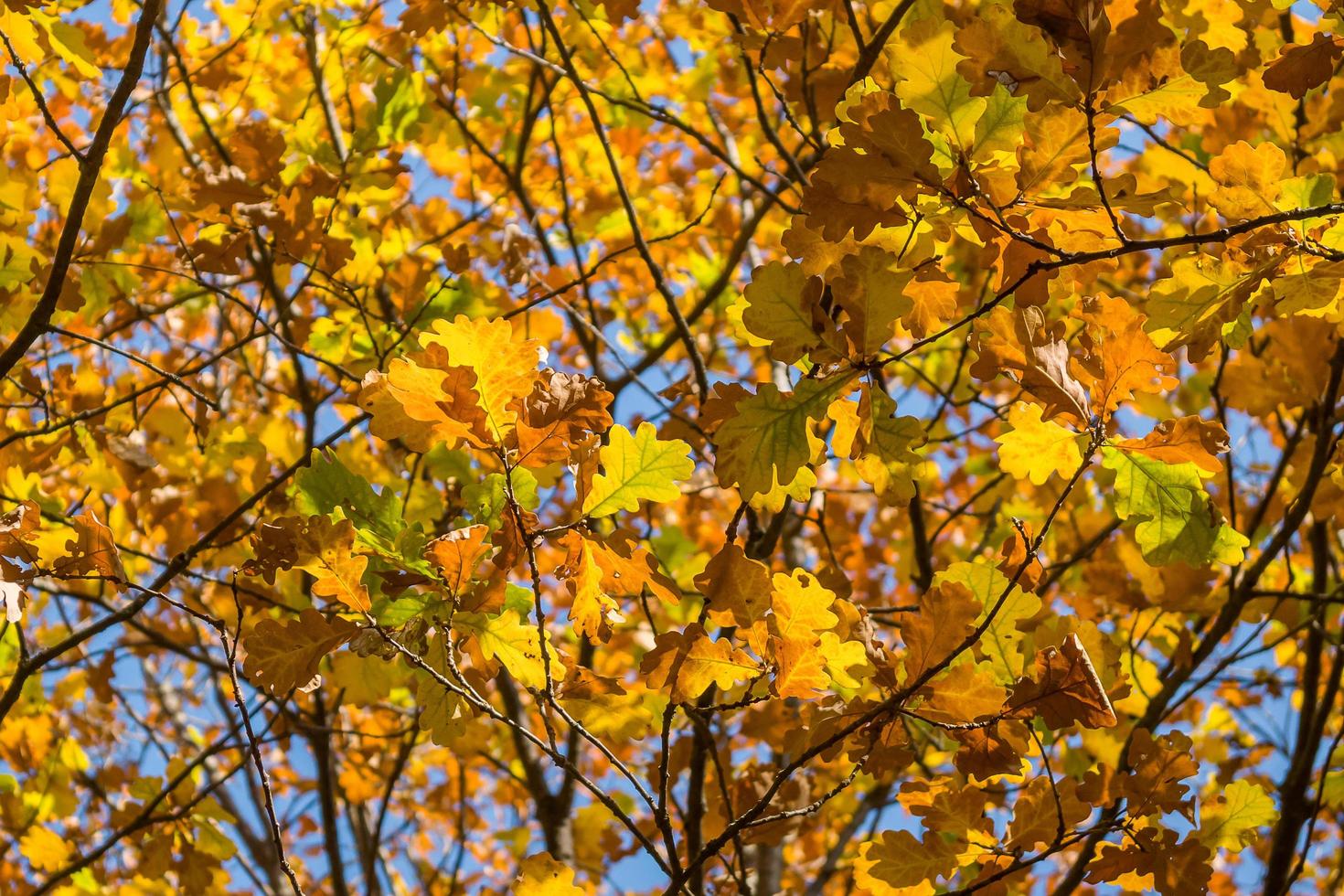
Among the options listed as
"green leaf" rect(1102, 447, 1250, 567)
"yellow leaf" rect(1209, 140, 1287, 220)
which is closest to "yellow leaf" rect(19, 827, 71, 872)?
"green leaf" rect(1102, 447, 1250, 567)

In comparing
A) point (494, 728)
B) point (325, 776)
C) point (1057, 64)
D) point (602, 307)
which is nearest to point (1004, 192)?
point (1057, 64)

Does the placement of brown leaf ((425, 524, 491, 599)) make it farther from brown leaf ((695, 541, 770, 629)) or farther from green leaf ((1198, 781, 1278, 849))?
green leaf ((1198, 781, 1278, 849))

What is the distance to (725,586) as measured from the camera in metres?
1.24

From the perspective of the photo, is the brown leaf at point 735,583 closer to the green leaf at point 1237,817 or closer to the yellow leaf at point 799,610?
the yellow leaf at point 799,610

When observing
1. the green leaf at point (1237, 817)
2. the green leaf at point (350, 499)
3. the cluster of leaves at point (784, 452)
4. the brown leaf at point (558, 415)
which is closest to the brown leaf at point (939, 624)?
the cluster of leaves at point (784, 452)

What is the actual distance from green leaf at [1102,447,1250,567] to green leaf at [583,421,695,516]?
500 mm

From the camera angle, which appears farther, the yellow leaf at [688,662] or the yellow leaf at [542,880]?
the yellow leaf at [542,880]

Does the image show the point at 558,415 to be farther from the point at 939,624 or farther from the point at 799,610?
the point at 939,624

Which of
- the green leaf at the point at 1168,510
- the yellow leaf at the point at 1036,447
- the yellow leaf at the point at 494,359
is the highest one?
the yellow leaf at the point at 1036,447

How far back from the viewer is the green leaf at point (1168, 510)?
4.30 ft

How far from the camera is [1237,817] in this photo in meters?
1.50

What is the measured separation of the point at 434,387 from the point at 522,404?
9cm

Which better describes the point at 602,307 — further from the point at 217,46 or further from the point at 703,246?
the point at 217,46

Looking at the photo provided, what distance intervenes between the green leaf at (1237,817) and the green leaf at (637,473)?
2.81 feet
